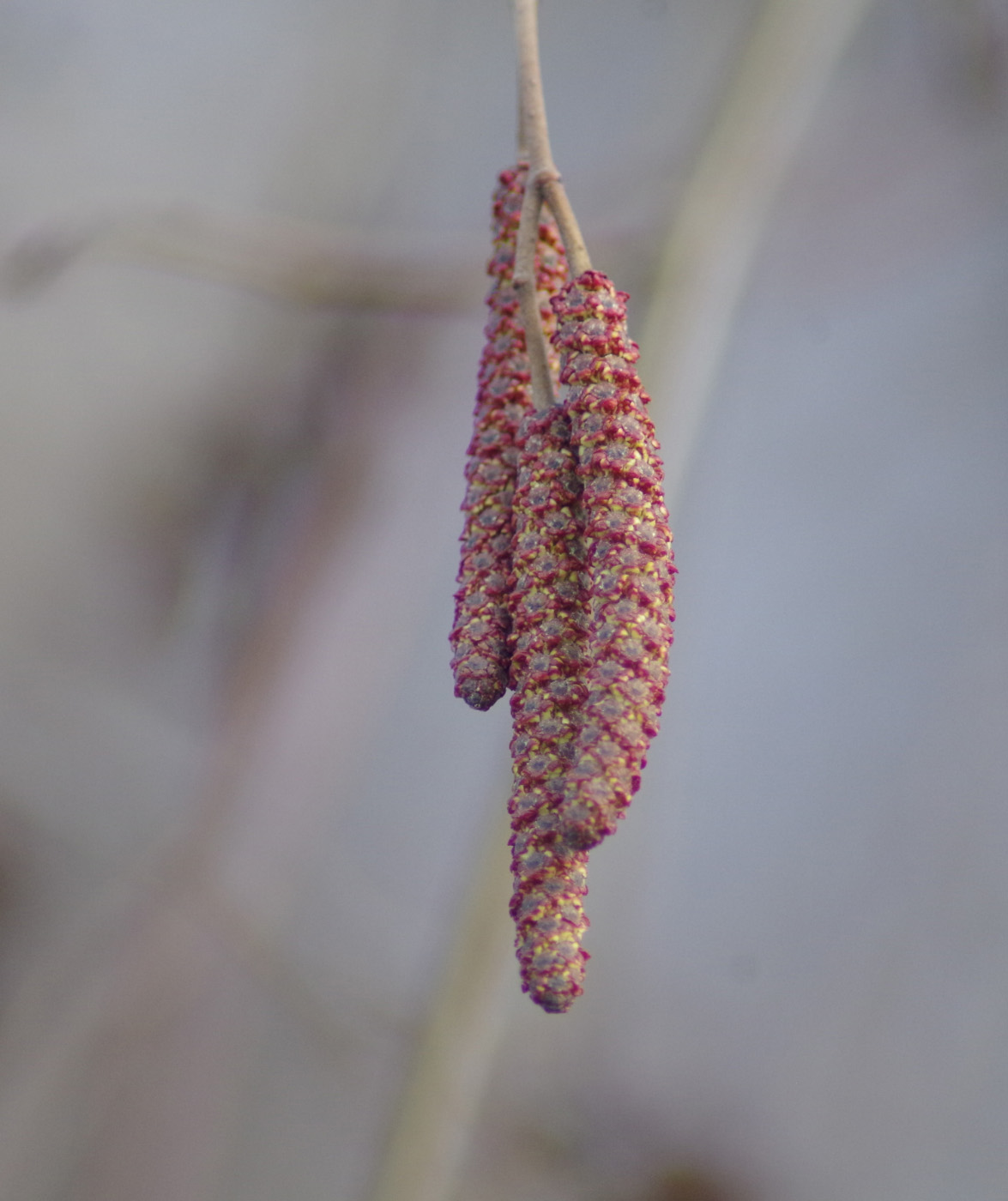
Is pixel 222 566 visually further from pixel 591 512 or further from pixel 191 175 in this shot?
pixel 591 512

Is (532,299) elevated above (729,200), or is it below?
below

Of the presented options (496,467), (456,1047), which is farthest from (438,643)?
(496,467)

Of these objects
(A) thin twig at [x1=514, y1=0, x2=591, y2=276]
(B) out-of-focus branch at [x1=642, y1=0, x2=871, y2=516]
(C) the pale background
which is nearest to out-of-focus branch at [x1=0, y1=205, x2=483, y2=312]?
(C) the pale background

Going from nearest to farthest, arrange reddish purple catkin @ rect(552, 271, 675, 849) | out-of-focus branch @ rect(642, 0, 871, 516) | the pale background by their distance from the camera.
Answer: reddish purple catkin @ rect(552, 271, 675, 849), the pale background, out-of-focus branch @ rect(642, 0, 871, 516)

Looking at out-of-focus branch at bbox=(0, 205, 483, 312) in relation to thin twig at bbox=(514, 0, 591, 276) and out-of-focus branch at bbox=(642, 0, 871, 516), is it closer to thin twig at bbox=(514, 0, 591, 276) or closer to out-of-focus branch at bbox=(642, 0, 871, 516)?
out-of-focus branch at bbox=(642, 0, 871, 516)

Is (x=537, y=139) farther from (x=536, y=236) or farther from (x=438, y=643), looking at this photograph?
(x=438, y=643)

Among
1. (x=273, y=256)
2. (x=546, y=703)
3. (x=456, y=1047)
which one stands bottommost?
(x=456, y=1047)
